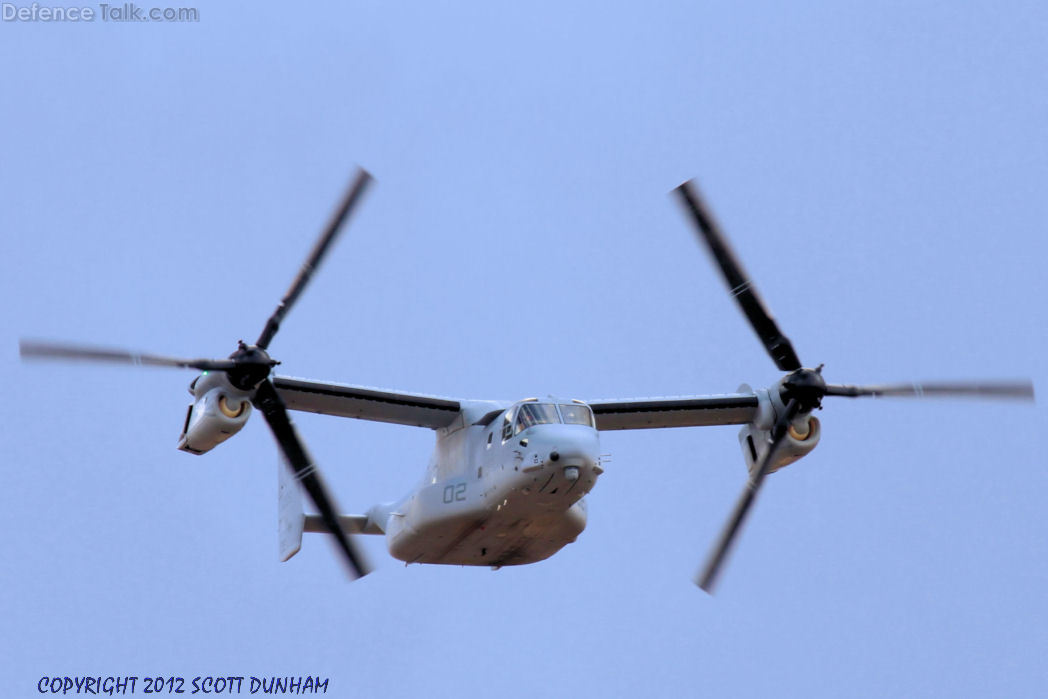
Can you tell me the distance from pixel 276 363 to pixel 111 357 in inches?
115

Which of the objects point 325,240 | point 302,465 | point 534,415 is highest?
point 325,240

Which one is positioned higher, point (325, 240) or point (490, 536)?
point (325, 240)

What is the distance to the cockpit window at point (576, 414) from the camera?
2885cm

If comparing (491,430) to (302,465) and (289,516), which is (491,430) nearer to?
(302,465)

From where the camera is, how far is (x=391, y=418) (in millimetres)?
31672

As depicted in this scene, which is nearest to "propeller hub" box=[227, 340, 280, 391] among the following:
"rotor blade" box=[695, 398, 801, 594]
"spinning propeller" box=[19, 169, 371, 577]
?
"spinning propeller" box=[19, 169, 371, 577]

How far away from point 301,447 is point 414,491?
2.96 meters

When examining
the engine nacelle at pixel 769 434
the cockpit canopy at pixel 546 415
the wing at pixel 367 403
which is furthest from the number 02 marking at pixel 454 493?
the engine nacelle at pixel 769 434

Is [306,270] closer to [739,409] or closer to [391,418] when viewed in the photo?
[391,418]

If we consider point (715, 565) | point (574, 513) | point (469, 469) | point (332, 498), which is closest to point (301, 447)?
point (332, 498)

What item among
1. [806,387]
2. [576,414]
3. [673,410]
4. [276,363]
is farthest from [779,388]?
[276,363]

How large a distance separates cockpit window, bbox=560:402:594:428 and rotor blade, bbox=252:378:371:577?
4.73 meters

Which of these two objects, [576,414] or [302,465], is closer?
[576,414]

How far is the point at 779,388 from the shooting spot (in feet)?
104
